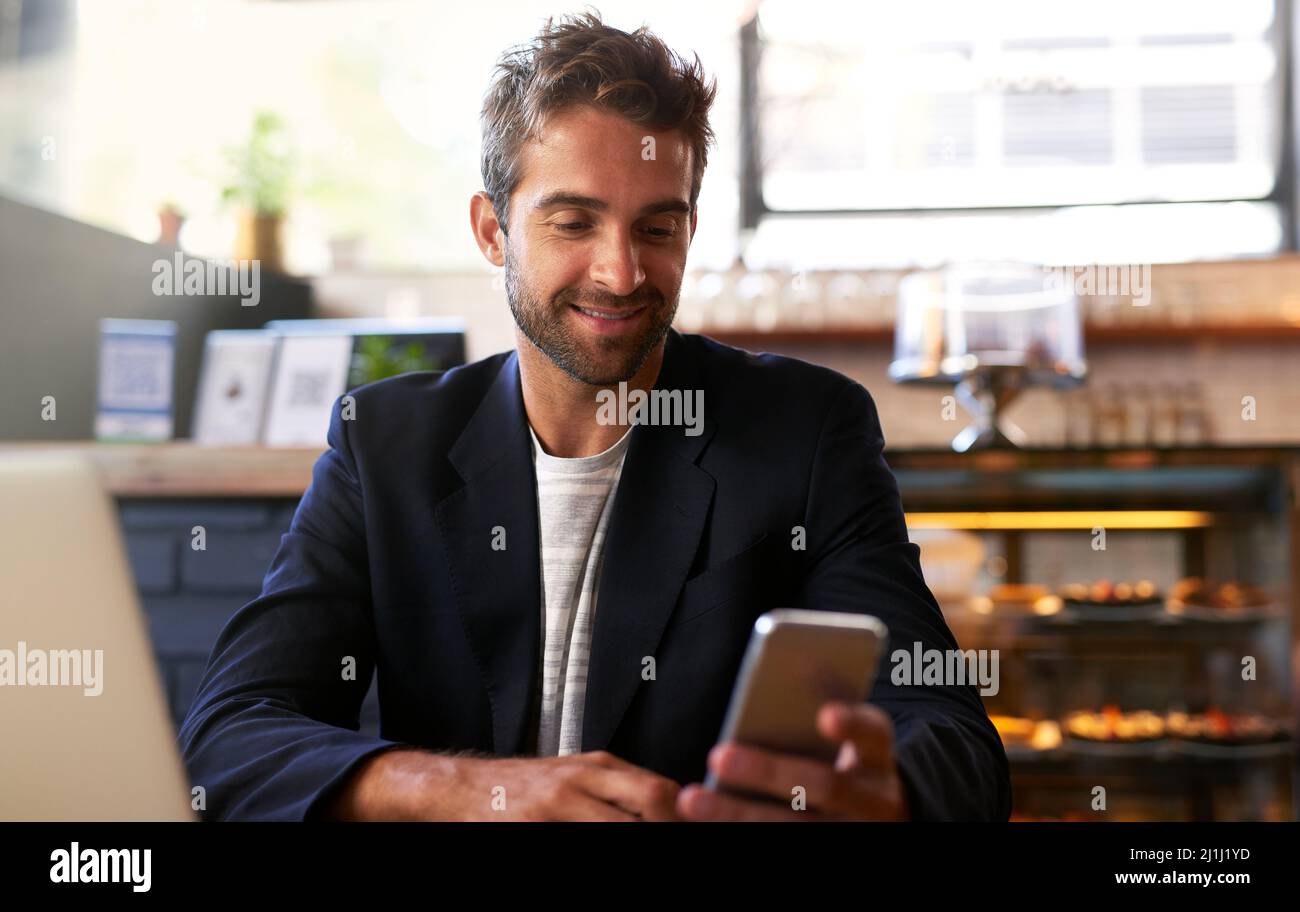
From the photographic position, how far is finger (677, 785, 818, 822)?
29.7 inches

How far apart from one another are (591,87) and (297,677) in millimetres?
675

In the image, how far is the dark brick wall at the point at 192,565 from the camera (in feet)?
6.98

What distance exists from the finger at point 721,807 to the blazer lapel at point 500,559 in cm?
49

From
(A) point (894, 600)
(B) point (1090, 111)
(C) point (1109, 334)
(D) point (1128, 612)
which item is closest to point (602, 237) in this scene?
(A) point (894, 600)

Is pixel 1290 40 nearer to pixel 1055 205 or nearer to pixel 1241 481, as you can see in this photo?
pixel 1055 205

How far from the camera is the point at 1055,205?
369 centimetres

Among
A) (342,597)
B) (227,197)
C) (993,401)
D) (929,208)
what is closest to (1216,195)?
(929,208)

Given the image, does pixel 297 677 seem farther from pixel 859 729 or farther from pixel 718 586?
pixel 859 729

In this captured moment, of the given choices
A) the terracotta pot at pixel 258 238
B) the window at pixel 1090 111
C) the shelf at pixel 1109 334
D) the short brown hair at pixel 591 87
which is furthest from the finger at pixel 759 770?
the window at pixel 1090 111

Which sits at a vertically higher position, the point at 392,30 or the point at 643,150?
the point at 392,30

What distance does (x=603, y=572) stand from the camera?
4.11ft

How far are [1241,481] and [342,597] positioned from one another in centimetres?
194

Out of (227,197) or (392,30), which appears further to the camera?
(392,30)

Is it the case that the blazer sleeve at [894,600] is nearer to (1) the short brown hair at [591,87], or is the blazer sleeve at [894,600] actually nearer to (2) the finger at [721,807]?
(2) the finger at [721,807]
